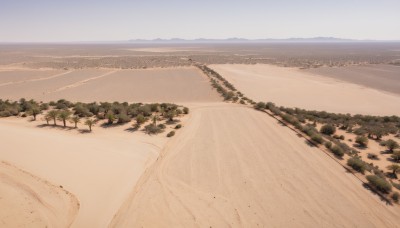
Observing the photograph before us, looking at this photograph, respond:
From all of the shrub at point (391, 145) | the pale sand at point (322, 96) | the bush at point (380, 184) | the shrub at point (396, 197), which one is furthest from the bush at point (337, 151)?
the pale sand at point (322, 96)

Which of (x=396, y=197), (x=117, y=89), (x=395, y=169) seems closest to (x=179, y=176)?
(x=396, y=197)

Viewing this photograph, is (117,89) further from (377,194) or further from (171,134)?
(377,194)

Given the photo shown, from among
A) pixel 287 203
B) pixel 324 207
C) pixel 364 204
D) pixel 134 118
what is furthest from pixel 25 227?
pixel 134 118

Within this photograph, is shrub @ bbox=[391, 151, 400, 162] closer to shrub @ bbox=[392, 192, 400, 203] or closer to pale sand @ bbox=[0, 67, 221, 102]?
shrub @ bbox=[392, 192, 400, 203]

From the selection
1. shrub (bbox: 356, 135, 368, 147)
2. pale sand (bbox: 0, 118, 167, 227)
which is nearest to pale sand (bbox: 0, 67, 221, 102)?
pale sand (bbox: 0, 118, 167, 227)

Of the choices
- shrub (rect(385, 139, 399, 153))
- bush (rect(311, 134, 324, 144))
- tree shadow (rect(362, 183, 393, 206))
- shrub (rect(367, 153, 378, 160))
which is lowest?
shrub (rect(367, 153, 378, 160))

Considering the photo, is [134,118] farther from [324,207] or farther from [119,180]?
[324,207]
